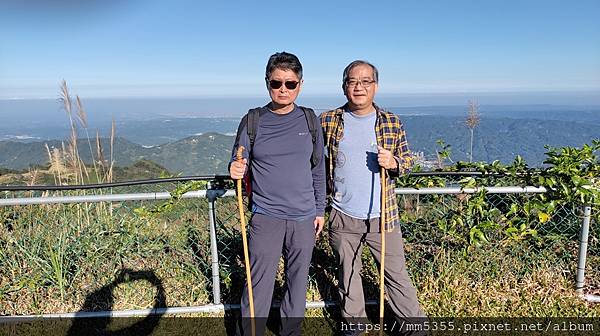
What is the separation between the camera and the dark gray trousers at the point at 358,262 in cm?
295

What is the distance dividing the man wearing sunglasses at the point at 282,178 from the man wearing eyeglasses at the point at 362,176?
14 cm

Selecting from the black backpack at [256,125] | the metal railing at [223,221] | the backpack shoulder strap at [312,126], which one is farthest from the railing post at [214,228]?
the backpack shoulder strap at [312,126]

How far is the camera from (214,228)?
3.49m

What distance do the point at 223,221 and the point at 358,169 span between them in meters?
1.77

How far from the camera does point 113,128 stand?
17.3 ft

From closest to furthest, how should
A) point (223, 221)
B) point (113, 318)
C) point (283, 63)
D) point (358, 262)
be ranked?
point (283, 63) < point (358, 262) < point (113, 318) < point (223, 221)

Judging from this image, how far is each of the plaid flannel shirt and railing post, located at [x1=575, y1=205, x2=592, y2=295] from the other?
1.80 metres

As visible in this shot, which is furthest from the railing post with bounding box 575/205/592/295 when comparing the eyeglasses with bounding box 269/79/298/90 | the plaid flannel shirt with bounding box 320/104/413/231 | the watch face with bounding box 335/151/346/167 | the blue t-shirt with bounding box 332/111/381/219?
the eyeglasses with bounding box 269/79/298/90

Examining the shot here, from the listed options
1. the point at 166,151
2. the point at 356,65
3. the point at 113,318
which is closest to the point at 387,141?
the point at 356,65

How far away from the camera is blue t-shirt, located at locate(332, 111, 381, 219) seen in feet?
9.17

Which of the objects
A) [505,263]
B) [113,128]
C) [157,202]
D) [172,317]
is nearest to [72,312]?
[172,317]

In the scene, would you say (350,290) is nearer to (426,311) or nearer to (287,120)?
(426,311)

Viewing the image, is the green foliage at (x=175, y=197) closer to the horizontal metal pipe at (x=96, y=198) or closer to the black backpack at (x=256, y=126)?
the horizontal metal pipe at (x=96, y=198)

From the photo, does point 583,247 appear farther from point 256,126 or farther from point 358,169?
point 256,126
